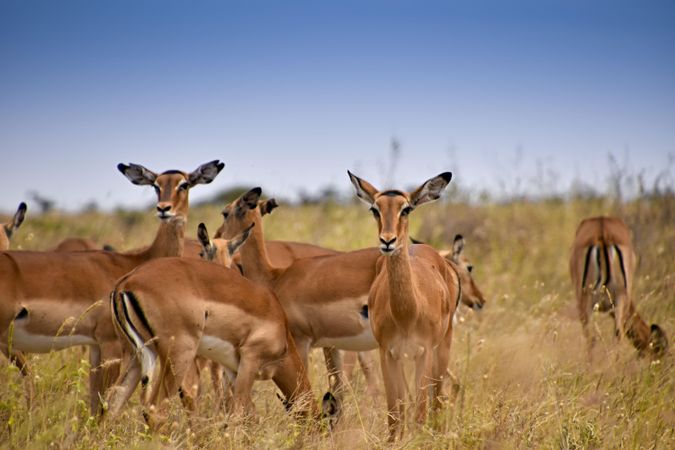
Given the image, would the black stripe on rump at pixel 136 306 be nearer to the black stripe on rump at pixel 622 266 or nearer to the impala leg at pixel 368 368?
the impala leg at pixel 368 368

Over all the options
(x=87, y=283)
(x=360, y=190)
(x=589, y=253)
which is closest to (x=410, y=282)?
(x=360, y=190)

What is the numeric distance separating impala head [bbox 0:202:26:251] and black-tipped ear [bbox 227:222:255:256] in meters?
1.79

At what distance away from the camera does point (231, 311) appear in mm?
5859

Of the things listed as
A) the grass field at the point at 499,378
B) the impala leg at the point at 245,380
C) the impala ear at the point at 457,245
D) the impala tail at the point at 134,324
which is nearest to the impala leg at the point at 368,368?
the grass field at the point at 499,378

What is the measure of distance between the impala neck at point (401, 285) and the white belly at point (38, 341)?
2233 mm

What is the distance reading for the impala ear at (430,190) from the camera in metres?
5.88

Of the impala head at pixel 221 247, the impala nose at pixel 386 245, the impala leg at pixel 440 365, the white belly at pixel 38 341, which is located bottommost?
the impala leg at pixel 440 365

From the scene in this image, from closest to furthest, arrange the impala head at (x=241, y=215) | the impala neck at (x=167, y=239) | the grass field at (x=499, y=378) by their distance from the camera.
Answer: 1. the grass field at (x=499, y=378)
2. the impala neck at (x=167, y=239)
3. the impala head at (x=241, y=215)

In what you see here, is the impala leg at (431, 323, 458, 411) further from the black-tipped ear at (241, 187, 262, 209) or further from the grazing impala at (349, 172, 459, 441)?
the black-tipped ear at (241, 187, 262, 209)

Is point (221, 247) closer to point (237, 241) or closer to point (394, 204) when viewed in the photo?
point (237, 241)

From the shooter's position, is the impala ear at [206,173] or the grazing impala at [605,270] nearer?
the impala ear at [206,173]

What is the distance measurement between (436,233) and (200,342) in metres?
8.21

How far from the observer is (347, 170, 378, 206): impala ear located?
590cm

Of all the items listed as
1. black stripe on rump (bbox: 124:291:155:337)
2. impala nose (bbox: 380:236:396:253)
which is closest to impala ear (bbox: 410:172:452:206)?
impala nose (bbox: 380:236:396:253)
